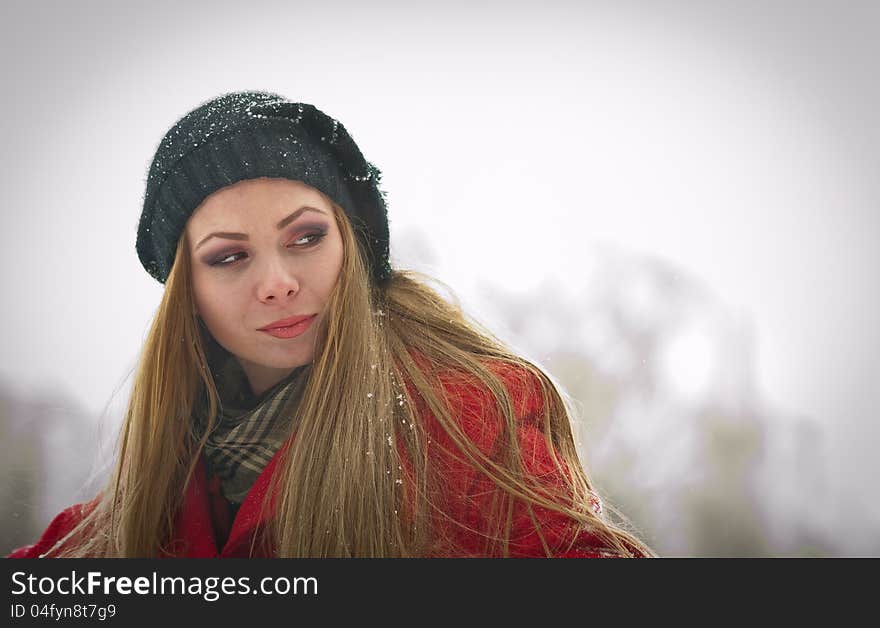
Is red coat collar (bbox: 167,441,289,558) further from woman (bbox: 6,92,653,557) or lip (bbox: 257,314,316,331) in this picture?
lip (bbox: 257,314,316,331)

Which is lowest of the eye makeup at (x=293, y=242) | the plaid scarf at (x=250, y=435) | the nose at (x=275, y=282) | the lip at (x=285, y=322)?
the plaid scarf at (x=250, y=435)

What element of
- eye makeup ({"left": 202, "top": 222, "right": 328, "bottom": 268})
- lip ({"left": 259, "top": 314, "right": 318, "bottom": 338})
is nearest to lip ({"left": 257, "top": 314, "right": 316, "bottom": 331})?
lip ({"left": 259, "top": 314, "right": 318, "bottom": 338})

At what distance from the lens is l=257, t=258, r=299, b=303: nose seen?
3.43 ft

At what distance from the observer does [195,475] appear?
1.14m

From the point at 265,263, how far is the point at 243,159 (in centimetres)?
16

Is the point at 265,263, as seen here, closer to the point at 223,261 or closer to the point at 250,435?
the point at 223,261

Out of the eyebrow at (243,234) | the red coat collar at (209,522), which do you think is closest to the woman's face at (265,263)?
the eyebrow at (243,234)

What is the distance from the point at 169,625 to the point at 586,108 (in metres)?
1.27

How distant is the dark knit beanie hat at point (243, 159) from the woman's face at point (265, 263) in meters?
0.02

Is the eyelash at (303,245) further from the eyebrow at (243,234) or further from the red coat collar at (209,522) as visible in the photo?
the red coat collar at (209,522)

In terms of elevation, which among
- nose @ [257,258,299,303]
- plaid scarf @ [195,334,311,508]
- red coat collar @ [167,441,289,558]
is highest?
nose @ [257,258,299,303]

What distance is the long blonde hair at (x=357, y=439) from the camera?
3.35 feet

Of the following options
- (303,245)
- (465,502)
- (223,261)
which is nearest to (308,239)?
(303,245)

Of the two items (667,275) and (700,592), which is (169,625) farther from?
(667,275)
